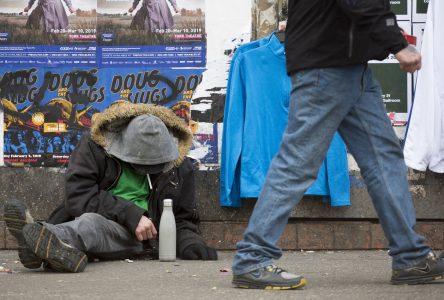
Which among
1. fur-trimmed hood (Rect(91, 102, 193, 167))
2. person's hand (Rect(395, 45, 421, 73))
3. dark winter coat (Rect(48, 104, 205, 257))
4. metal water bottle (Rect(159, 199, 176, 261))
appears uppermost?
person's hand (Rect(395, 45, 421, 73))

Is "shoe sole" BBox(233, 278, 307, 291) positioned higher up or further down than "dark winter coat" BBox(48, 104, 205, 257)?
further down

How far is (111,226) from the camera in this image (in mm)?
6621

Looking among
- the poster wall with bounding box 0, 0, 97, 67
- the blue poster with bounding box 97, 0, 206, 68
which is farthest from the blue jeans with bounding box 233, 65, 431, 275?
the poster wall with bounding box 0, 0, 97, 67

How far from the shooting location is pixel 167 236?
6750mm

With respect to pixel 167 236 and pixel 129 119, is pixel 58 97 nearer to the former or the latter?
pixel 129 119

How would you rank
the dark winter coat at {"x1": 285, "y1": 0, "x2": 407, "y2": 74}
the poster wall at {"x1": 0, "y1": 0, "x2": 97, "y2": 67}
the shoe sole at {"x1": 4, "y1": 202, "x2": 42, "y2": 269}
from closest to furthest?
the dark winter coat at {"x1": 285, "y1": 0, "x2": 407, "y2": 74}
the shoe sole at {"x1": 4, "y1": 202, "x2": 42, "y2": 269}
the poster wall at {"x1": 0, "y1": 0, "x2": 97, "y2": 67}

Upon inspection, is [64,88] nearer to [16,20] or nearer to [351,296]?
[16,20]

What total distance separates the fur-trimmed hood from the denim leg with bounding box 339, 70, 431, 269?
2176mm

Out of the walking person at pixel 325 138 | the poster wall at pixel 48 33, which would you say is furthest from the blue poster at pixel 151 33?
the walking person at pixel 325 138

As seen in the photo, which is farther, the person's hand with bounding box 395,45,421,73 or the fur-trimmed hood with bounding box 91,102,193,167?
the fur-trimmed hood with bounding box 91,102,193,167

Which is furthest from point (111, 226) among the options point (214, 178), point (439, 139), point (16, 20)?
point (439, 139)

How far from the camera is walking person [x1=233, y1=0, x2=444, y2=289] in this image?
4855mm

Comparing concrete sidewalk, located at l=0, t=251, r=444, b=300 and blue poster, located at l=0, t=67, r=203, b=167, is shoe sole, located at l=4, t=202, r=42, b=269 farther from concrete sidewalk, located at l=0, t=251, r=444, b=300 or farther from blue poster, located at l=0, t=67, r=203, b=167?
blue poster, located at l=0, t=67, r=203, b=167

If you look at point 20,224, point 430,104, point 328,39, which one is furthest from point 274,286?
point 430,104
